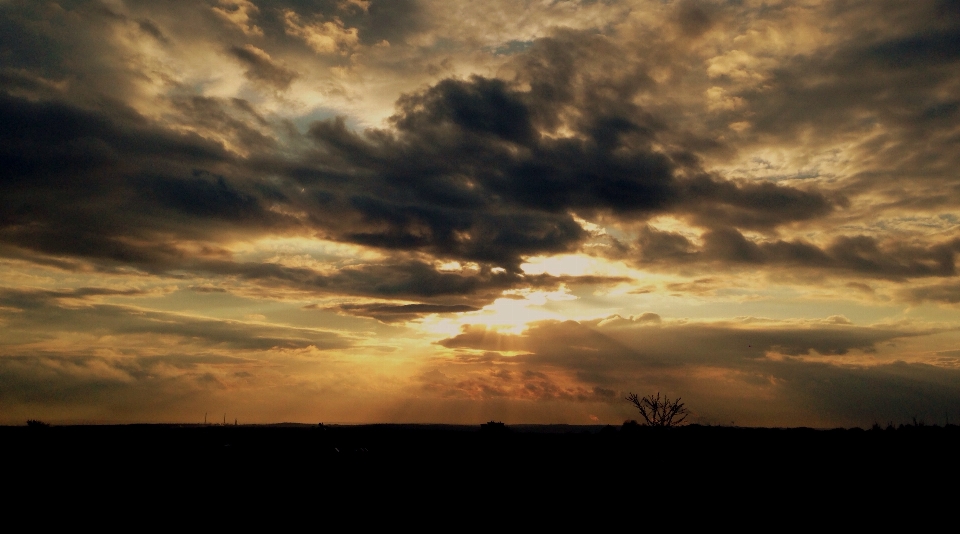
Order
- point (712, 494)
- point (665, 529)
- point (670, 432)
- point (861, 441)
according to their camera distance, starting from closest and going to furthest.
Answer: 1. point (665, 529)
2. point (712, 494)
3. point (861, 441)
4. point (670, 432)

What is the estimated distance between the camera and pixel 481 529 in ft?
103

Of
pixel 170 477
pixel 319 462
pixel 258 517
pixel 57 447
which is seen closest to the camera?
pixel 258 517

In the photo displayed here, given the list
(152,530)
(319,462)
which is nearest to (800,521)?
(152,530)

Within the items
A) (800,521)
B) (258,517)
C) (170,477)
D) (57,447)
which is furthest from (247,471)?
(57,447)

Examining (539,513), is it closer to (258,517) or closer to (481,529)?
(481,529)

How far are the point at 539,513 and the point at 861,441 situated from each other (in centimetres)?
3584

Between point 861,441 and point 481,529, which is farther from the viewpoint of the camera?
point 861,441

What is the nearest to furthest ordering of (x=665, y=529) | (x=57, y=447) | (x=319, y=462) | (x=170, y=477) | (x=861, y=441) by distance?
(x=665, y=529)
(x=170, y=477)
(x=861, y=441)
(x=319, y=462)
(x=57, y=447)

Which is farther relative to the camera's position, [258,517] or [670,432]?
[670,432]

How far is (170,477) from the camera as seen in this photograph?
169 ft

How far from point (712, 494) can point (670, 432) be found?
38421mm

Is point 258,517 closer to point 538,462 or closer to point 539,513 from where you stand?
point 539,513

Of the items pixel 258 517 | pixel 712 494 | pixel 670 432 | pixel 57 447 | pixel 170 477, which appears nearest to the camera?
pixel 258 517

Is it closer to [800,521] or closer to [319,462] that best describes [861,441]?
[800,521]
